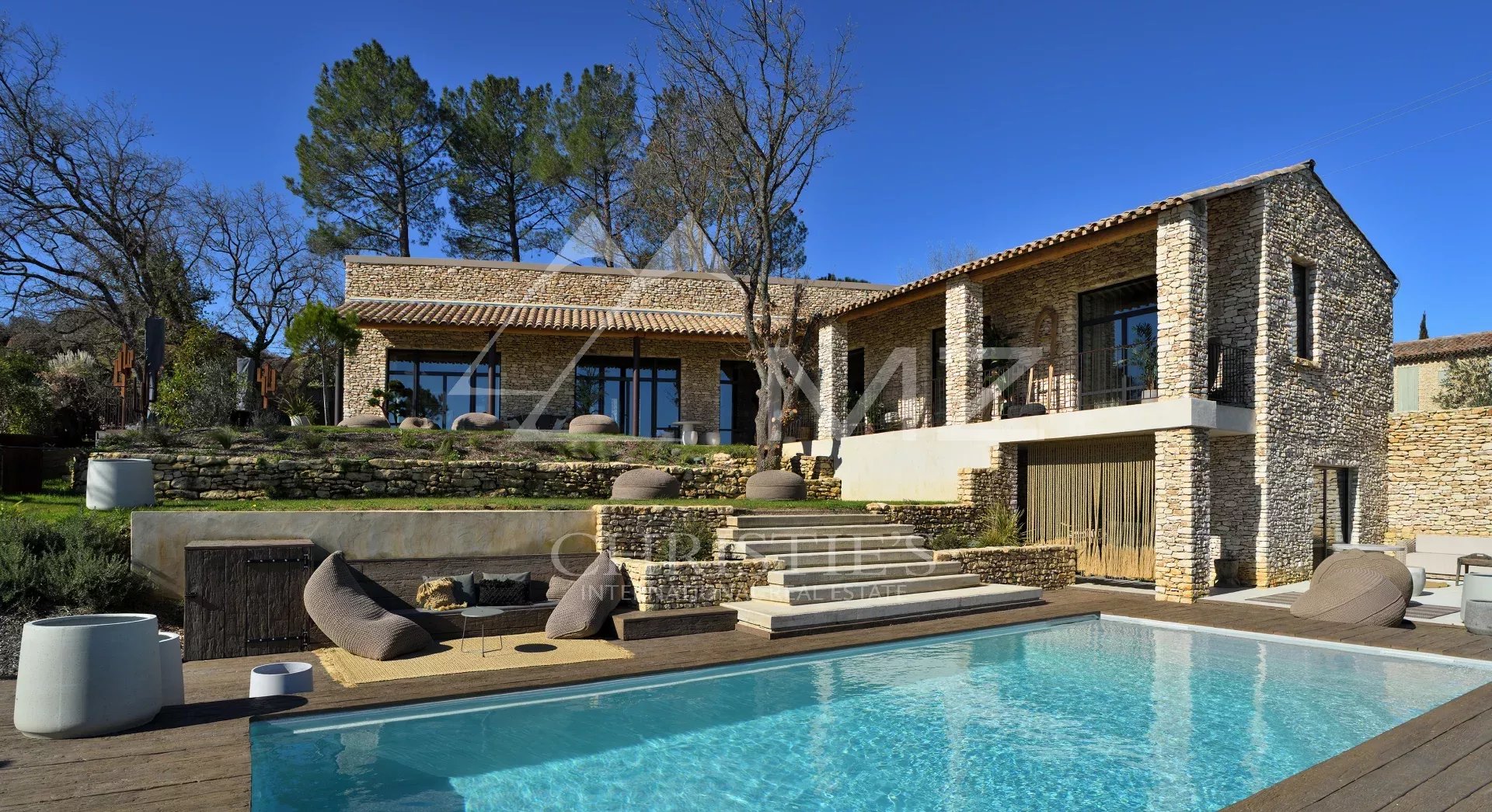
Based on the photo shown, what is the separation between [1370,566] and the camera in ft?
31.2

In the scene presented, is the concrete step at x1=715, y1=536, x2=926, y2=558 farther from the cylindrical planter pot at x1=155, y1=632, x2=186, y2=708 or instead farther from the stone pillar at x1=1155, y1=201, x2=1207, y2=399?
the cylindrical planter pot at x1=155, y1=632, x2=186, y2=708

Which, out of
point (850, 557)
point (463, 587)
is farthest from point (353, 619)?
point (850, 557)

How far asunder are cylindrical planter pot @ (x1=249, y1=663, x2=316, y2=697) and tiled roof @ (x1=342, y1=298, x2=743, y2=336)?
498 inches

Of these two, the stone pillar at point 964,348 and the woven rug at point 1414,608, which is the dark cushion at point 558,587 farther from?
the woven rug at point 1414,608

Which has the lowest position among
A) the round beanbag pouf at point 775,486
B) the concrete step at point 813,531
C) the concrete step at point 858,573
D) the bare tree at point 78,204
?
the concrete step at point 858,573

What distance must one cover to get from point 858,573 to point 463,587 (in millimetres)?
4745

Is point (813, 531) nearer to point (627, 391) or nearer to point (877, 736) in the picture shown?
point (877, 736)

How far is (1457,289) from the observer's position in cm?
1825

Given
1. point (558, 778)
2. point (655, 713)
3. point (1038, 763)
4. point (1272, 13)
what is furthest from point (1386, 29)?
point (558, 778)

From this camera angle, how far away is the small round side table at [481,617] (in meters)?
8.10

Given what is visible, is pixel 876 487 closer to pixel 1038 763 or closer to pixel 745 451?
pixel 745 451

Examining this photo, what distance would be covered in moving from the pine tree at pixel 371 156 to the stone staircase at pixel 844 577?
2026 centimetres

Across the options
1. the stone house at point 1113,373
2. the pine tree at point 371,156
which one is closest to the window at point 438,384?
the stone house at point 1113,373

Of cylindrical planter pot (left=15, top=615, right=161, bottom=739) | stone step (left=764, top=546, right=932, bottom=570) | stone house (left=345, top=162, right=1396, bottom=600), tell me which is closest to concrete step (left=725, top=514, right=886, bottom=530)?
stone step (left=764, top=546, right=932, bottom=570)
